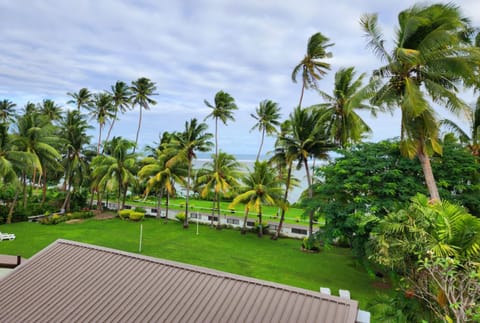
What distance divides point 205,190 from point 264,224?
5.25 meters

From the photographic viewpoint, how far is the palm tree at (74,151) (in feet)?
82.2

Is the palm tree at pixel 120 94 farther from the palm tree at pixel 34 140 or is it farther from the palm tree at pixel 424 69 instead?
the palm tree at pixel 424 69

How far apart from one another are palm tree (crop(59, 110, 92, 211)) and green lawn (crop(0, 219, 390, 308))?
466cm

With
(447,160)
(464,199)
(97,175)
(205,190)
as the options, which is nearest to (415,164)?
(447,160)

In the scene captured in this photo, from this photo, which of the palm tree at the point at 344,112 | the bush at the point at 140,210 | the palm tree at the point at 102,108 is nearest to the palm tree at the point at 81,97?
the palm tree at the point at 102,108

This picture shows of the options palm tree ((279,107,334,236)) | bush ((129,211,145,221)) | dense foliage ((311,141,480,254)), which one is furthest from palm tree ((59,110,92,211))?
dense foliage ((311,141,480,254))

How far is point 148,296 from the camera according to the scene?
542cm

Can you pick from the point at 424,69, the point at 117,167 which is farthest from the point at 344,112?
the point at 117,167

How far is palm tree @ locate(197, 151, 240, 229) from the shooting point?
2097cm

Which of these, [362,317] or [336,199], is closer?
[362,317]

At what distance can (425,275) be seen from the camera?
5625 mm

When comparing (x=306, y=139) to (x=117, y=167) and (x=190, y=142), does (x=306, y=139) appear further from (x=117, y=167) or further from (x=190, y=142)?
(x=117, y=167)

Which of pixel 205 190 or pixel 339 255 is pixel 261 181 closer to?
pixel 205 190

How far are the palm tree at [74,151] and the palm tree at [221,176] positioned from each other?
40.2 ft
